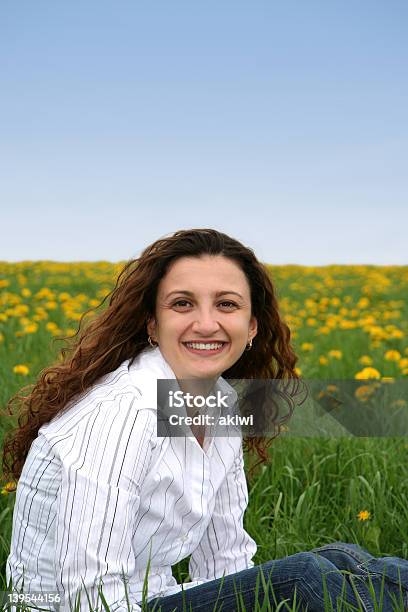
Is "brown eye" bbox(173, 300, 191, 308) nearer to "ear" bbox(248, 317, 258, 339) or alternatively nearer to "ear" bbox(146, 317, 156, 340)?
"ear" bbox(146, 317, 156, 340)

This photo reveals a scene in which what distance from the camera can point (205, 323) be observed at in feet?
6.27

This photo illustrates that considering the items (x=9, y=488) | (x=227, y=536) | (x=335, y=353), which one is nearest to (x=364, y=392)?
(x=335, y=353)

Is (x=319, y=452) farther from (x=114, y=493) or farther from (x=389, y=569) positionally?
(x=114, y=493)

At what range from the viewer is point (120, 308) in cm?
206

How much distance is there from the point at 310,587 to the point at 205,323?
659 millimetres

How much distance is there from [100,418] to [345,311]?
584 cm

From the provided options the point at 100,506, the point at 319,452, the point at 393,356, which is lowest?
the point at 319,452

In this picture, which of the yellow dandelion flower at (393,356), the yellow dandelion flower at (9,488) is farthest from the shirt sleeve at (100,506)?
the yellow dandelion flower at (393,356)

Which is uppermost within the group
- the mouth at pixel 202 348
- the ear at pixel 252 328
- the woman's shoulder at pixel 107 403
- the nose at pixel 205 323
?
the nose at pixel 205 323

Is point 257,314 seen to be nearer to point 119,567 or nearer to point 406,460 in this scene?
point 119,567

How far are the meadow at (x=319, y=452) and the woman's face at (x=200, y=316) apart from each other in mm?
457

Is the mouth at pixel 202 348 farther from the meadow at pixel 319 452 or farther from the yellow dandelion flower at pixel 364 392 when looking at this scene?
the yellow dandelion flower at pixel 364 392

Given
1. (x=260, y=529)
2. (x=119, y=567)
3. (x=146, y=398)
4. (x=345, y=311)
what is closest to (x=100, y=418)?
(x=146, y=398)

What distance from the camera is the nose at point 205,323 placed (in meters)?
1.91
